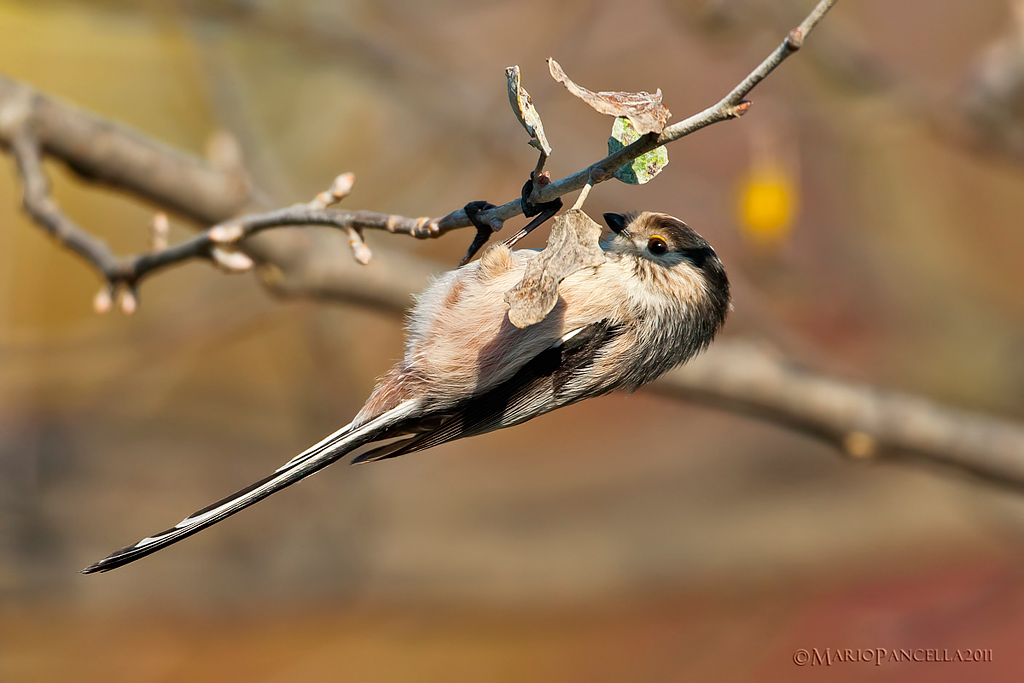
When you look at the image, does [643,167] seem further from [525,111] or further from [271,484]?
[271,484]

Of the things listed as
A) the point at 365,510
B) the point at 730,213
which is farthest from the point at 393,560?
the point at 730,213

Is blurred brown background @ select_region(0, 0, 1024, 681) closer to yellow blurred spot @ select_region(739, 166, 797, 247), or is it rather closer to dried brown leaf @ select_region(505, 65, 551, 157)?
yellow blurred spot @ select_region(739, 166, 797, 247)

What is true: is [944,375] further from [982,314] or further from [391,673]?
[391,673]

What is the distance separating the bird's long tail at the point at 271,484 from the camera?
123cm

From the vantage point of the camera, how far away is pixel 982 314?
3.88 metres

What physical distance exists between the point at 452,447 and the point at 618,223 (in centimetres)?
432

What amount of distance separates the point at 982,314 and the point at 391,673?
413cm

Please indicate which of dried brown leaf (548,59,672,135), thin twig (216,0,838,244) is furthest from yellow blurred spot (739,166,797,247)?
dried brown leaf (548,59,672,135)

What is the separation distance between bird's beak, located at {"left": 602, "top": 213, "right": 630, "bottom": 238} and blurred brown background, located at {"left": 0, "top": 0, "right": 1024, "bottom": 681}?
120 centimetres

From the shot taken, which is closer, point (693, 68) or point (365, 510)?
point (365, 510)

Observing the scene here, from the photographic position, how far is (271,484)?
1.35m

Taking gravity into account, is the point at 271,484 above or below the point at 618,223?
below

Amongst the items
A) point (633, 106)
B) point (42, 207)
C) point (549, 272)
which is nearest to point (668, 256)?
point (549, 272)

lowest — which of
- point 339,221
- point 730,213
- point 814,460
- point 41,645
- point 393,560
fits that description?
point 339,221
